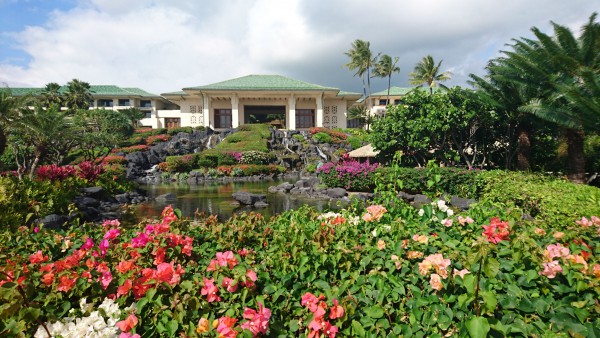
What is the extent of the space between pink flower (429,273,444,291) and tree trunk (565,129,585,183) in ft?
41.9

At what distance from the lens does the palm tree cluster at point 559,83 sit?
9805 millimetres

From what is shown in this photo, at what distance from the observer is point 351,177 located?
1669cm

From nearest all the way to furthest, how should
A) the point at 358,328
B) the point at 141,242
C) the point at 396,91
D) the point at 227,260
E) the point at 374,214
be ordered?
the point at 358,328
the point at 227,260
the point at 141,242
the point at 374,214
the point at 396,91

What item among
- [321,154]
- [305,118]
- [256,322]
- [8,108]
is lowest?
[321,154]

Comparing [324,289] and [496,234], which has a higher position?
[496,234]

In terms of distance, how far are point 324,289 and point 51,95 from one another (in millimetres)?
55546

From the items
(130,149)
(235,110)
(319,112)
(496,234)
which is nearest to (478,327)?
(496,234)

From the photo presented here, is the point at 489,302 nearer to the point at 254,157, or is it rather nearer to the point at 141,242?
the point at 141,242

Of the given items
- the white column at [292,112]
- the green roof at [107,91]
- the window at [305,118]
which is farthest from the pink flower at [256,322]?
the green roof at [107,91]

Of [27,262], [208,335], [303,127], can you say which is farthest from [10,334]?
[303,127]

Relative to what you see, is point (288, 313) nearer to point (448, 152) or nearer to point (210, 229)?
point (210, 229)

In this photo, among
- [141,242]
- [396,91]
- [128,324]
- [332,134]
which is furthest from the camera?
[396,91]

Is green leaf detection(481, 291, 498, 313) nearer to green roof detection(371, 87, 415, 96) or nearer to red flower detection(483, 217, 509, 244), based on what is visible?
red flower detection(483, 217, 509, 244)

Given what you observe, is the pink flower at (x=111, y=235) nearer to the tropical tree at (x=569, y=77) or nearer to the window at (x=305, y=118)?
the tropical tree at (x=569, y=77)
